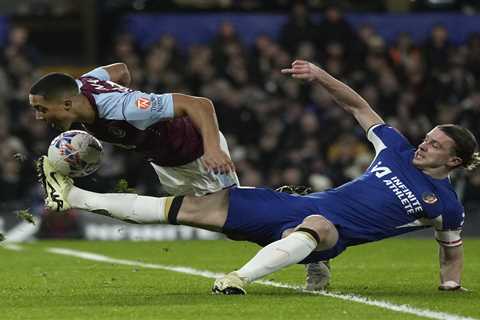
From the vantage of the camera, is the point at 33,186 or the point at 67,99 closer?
the point at 67,99

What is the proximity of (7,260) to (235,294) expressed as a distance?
17.5ft

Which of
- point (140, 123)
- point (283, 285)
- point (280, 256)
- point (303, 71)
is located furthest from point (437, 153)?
point (140, 123)

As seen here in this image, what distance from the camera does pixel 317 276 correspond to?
9484 millimetres

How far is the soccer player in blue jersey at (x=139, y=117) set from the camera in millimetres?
8648

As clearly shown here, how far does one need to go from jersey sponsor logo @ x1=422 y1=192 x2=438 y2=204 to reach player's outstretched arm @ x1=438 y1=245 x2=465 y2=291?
404 millimetres

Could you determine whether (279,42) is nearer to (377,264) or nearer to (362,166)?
(362,166)

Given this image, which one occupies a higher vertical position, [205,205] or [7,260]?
[205,205]

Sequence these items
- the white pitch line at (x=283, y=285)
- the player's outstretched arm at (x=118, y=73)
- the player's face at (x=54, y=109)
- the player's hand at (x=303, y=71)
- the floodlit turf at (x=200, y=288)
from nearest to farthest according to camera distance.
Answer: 1. the white pitch line at (x=283, y=285)
2. the floodlit turf at (x=200, y=288)
3. the player's face at (x=54, y=109)
4. the player's hand at (x=303, y=71)
5. the player's outstretched arm at (x=118, y=73)

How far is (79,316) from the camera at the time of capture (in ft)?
25.6

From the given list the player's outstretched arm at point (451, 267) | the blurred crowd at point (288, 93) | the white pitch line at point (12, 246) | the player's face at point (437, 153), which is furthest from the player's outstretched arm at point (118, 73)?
the blurred crowd at point (288, 93)

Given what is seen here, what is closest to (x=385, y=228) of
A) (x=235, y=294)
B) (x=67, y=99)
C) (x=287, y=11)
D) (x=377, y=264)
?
(x=235, y=294)

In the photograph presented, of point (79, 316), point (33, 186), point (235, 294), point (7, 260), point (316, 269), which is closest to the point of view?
point (79, 316)

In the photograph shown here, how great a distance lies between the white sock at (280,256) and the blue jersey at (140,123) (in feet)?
3.87

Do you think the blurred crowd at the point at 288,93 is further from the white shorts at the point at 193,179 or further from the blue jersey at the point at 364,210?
the blue jersey at the point at 364,210
